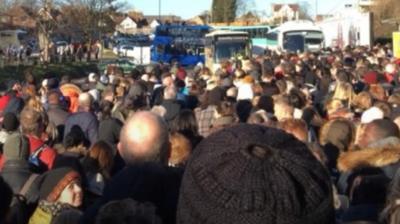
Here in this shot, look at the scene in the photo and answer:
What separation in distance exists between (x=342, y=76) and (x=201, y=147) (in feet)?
44.4

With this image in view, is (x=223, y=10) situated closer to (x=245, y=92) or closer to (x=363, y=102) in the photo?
(x=245, y=92)

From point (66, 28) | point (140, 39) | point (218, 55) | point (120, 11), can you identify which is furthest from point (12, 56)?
point (120, 11)

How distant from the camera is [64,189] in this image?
19.3 feet

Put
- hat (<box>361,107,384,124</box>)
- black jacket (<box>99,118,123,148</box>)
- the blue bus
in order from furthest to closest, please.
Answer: the blue bus < black jacket (<box>99,118,123,148</box>) < hat (<box>361,107,384,124</box>)

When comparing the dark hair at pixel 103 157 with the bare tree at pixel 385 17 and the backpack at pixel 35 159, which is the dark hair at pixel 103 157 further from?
the bare tree at pixel 385 17

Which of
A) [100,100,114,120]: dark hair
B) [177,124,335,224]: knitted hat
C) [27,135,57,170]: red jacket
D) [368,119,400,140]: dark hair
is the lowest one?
[27,135,57,170]: red jacket

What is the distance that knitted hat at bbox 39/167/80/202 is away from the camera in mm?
5859

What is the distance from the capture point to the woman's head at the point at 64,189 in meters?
5.83

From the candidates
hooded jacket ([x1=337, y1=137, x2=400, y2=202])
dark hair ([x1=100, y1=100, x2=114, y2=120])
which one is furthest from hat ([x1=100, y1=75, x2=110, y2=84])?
hooded jacket ([x1=337, y1=137, x2=400, y2=202])

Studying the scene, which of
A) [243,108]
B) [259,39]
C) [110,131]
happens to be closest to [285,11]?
[259,39]

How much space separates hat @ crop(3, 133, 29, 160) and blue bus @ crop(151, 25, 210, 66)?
158ft

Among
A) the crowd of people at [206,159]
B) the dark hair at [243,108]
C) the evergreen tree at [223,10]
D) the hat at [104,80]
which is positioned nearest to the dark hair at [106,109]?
the crowd of people at [206,159]

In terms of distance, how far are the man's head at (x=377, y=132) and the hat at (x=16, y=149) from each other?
318 centimetres

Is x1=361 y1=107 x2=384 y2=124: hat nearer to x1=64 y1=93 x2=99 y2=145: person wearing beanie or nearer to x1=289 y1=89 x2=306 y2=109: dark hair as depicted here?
x1=289 y1=89 x2=306 y2=109: dark hair
